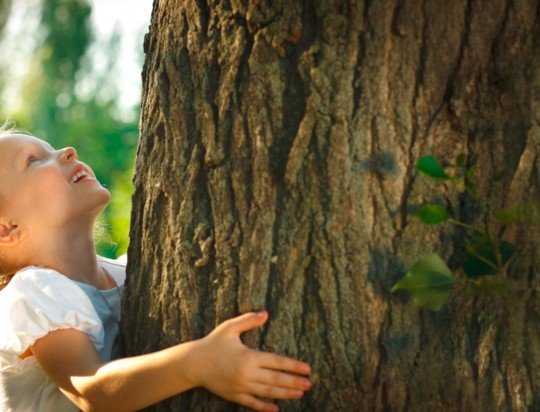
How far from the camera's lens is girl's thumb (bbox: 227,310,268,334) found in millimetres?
1899

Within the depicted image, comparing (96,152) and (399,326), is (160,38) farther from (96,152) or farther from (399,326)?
(96,152)

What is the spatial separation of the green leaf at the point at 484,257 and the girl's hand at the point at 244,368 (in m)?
0.42

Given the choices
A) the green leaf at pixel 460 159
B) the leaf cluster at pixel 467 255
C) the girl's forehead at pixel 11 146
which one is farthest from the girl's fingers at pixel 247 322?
the girl's forehead at pixel 11 146

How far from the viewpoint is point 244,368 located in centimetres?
188

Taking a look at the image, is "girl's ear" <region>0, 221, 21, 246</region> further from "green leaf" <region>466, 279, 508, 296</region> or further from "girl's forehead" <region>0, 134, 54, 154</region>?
"green leaf" <region>466, 279, 508, 296</region>

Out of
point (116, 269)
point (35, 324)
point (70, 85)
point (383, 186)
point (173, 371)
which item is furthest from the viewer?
point (70, 85)

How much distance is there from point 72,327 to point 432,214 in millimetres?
1015

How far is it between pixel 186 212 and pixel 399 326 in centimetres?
57

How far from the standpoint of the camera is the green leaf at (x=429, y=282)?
5.81 ft

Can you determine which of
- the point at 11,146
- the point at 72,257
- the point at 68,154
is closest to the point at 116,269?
the point at 72,257

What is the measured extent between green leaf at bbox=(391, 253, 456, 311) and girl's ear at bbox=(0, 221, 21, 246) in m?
1.34

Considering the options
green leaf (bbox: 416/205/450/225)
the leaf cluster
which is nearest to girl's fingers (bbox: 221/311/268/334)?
the leaf cluster

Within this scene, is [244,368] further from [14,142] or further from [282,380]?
[14,142]

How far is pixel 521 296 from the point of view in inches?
73.3
